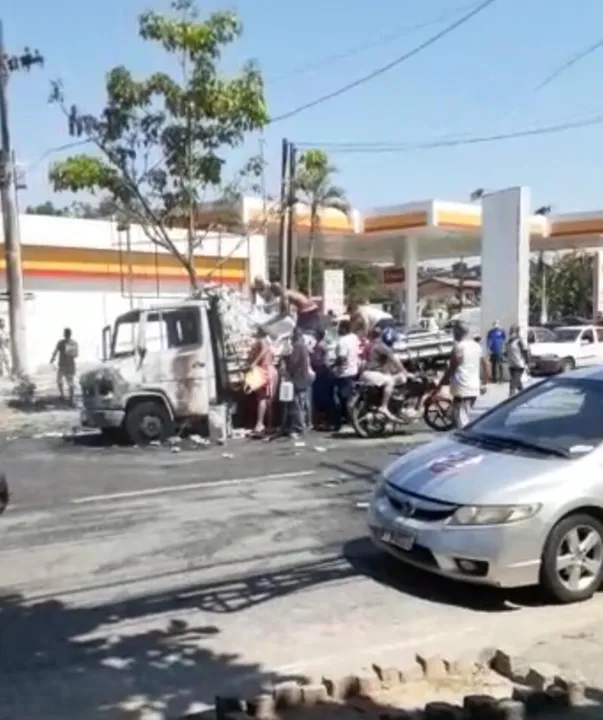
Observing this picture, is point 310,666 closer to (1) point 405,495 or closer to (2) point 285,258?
(1) point 405,495

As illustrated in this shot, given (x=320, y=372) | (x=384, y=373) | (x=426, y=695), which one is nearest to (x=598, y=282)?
(x=320, y=372)

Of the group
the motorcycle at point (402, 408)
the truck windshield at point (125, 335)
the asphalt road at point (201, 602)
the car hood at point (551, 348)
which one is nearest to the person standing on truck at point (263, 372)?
the motorcycle at point (402, 408)

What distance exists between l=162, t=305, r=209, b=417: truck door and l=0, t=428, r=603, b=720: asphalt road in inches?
177

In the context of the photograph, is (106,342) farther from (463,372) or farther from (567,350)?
(567,350)

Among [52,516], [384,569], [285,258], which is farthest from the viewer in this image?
[285,258]

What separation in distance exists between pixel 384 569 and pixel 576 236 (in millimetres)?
35299

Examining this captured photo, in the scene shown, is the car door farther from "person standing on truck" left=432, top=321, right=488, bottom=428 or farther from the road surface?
the road surface

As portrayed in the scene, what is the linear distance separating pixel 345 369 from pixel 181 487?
16.3 ft

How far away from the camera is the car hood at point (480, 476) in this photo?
6520mm

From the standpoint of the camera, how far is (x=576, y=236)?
40594 millimetres

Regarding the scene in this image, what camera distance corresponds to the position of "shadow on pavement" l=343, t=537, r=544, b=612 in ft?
21.8

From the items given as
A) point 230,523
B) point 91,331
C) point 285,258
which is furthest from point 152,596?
point 91,331

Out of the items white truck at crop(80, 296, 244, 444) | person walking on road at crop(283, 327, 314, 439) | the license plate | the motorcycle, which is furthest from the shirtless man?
the license plate

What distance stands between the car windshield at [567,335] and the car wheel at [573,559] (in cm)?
2604
